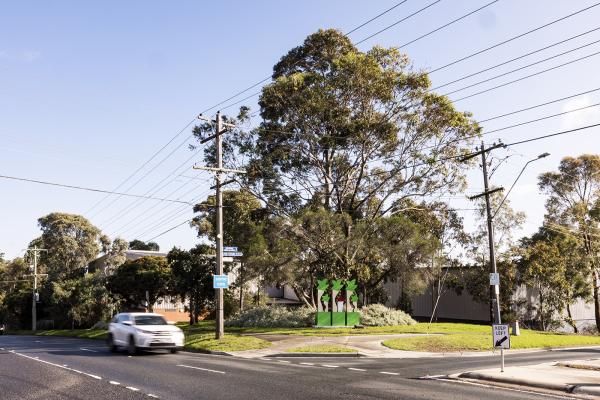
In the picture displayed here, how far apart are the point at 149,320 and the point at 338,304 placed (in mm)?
13278

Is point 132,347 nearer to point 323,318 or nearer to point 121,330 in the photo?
point 121,330

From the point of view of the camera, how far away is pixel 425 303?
1896 inches

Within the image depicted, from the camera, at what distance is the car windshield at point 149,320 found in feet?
69.4

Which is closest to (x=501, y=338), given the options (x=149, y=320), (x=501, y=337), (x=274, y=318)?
(x=501, y=337)

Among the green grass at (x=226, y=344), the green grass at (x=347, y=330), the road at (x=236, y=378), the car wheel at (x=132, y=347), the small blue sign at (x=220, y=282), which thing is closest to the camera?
the road at (x=236, y=378)

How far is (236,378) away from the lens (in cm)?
1340

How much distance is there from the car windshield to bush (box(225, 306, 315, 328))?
36.3 feet

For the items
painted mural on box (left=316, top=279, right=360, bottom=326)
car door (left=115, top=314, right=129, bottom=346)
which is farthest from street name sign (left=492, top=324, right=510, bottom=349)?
painted mural on box (left=316, top=279, right=360, bottom=326)

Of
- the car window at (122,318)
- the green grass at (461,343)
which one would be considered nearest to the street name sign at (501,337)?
the green grass at (461,343)

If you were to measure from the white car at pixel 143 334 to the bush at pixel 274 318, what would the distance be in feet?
36.3

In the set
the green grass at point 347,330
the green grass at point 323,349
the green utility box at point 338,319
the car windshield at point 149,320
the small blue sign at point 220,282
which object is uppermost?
the small blue sign at point 220,282

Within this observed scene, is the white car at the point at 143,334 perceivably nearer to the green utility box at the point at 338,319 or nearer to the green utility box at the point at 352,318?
the green utility box at the point at 338,319

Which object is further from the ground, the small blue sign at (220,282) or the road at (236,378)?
the small blue sign at (220,282)

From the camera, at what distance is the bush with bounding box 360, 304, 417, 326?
32.4 m
